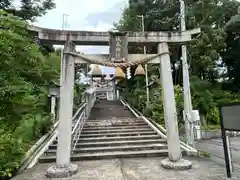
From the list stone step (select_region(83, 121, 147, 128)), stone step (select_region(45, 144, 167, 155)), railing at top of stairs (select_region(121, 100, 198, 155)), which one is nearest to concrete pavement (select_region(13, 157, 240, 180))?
railing at top of stairs (select_region(121, 100, 198, 155))

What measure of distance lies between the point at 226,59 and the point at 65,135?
61.6 ft

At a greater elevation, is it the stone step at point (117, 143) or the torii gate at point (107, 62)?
the torii gate at point (107, 62)

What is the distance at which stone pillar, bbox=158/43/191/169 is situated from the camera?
6035 millimetres

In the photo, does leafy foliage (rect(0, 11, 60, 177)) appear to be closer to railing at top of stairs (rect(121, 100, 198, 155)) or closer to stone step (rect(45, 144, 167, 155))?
stone step (rect(45, 144, 167, 155))

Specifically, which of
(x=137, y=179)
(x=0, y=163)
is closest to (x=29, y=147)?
(x=0, y=163)

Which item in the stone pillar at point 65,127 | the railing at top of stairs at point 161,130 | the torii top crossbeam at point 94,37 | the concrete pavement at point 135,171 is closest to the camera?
the concrete pavement at point 135,171

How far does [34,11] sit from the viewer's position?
533 inches

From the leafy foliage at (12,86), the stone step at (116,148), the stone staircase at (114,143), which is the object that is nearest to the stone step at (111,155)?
the stone staircase at (114,143)

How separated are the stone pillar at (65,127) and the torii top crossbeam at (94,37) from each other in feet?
0.97

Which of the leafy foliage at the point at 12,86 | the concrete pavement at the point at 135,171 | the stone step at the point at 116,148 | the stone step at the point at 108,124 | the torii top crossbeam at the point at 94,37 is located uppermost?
the torii top crossbeam at the point at 94,37

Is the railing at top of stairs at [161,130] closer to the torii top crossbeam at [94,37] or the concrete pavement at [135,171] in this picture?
the concrete pavement at [135,171]

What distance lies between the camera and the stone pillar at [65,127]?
5598 millimetres

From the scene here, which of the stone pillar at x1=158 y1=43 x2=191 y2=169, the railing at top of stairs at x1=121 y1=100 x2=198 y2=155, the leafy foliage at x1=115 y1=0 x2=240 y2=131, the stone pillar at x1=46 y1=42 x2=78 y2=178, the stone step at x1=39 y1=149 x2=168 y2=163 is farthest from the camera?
the leafy foliage at x1=115 y1=0 x2=240 y2=131

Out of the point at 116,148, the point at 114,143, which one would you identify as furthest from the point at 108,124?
the point at 116,148
